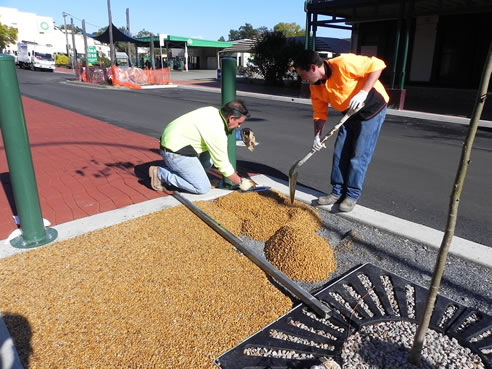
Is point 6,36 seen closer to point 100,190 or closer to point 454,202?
point 100,190

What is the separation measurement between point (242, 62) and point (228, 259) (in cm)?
4490

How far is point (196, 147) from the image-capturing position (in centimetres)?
398

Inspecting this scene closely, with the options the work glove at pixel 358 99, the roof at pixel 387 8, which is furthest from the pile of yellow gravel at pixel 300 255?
the roof at pixel 387 8

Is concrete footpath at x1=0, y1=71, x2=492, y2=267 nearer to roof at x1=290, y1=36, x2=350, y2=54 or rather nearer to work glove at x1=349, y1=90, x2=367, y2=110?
work glove at x1=349, y1=90, x2=367, y2=110

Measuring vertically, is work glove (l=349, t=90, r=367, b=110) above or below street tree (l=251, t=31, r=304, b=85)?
below

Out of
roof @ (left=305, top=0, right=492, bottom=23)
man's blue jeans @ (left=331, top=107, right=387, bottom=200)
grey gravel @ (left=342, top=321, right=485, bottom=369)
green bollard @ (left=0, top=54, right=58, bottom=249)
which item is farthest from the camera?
roof @ (left=305, top=0, right=492, bottom=23)

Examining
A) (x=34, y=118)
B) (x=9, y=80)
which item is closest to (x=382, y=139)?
(x=9, y=80)

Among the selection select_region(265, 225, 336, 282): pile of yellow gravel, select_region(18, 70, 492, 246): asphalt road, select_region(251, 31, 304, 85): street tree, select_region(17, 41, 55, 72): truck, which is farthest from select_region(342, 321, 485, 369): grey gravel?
select_region(17, 41, 55, 72): truck

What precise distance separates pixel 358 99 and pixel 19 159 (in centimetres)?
270

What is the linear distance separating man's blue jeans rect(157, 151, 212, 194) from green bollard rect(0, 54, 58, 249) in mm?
1314

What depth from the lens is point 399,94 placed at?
41.6ft

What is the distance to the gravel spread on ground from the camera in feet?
6.45

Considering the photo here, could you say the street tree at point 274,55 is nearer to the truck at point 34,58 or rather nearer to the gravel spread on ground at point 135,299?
the gravel spread on ground at point 135,299

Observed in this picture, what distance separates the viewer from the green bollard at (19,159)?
2.63m
